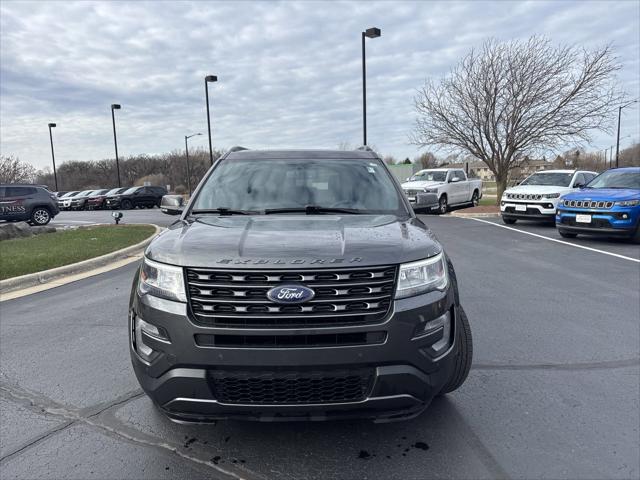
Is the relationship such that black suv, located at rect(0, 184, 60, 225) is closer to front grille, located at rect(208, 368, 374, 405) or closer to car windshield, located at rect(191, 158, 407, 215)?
car windshield, located at rect(191, 158, 407, 215)

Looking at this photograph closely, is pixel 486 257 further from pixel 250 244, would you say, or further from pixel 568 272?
pixel 250 244

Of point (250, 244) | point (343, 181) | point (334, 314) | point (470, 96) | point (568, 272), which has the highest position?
point (470, 96)

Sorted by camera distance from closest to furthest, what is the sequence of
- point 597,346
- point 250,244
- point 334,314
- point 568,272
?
point 334,314, point 250,244, point 597,346, point 568,272

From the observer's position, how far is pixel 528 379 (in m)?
3.64

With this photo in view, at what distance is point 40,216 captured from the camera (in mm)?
18891

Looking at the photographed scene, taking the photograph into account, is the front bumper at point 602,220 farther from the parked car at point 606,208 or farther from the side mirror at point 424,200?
the side mirror at point 424,200

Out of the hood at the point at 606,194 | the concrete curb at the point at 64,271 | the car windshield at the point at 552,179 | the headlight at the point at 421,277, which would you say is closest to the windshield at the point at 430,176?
the car windshield at the point at 552,179

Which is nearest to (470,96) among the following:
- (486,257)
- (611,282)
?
(486,257)

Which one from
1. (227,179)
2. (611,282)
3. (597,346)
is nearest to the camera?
(227,179)

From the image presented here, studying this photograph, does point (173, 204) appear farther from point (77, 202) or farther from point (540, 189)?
point (77, 202)

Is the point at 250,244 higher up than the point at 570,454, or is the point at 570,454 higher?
the point at 250,244

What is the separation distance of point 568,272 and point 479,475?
247 inches

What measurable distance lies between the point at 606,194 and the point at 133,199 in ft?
96.8

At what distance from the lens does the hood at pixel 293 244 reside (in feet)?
7.90
